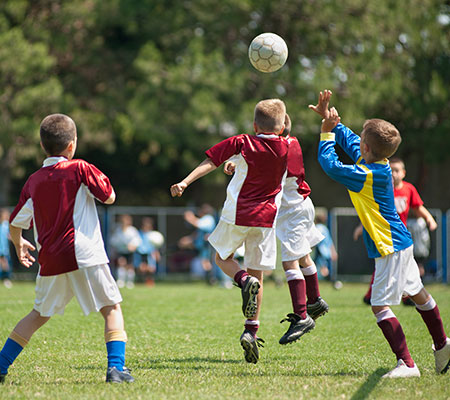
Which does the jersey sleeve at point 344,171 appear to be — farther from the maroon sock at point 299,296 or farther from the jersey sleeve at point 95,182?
the jersey sleeve at point 95,182

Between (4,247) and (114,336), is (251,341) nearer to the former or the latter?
(114,336)

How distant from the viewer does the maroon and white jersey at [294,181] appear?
6.55 m

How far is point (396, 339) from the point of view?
17.6ft

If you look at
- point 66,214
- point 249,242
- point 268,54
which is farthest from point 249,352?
point 268,54

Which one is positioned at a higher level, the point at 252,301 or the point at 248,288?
the point at 248,288

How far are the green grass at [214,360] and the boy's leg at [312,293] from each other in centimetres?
38

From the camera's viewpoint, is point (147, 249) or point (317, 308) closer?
point (317, 308)

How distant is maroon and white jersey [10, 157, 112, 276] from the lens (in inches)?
197

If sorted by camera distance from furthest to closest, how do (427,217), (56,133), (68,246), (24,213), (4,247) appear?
1. (4,247)
2. (427,217)
3. (24,213)
4. (56,133)
5. (68,246)

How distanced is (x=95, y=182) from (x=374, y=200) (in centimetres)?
216

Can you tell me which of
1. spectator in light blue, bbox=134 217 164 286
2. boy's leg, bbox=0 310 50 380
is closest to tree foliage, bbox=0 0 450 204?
spectator in light blue, bbox=134 217 164 286

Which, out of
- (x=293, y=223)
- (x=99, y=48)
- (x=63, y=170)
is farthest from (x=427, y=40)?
(x=63, y=170)

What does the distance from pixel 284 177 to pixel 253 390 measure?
Answer: 218 cm

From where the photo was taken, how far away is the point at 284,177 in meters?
6.36
